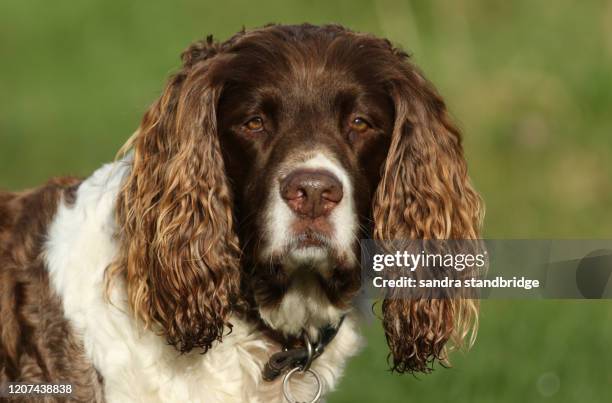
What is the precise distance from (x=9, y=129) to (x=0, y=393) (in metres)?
7.68

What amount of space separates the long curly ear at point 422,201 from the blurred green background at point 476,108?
1.79 m

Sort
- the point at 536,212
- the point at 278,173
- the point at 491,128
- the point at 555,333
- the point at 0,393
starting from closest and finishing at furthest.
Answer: the point at 278,173
the point at 0,393
the point at 555,333
the point at 536,212
the point at 491,128

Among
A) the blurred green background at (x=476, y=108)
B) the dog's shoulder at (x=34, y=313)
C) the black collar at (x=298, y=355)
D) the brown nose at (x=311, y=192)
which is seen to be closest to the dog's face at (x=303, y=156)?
the brown nose at (x=311, y=192)

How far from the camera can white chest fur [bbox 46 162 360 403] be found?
14.8ft

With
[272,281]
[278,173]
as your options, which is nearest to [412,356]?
Result: [272,281]

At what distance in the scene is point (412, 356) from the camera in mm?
4809

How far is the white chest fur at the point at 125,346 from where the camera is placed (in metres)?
4.50

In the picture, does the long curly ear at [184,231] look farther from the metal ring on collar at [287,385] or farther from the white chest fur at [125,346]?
the metal ring on collar at [287,385]

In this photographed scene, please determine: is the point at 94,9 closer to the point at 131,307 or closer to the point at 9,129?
the point at 9,129

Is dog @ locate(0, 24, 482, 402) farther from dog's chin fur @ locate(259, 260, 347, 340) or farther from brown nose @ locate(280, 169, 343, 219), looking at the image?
brown nose @ locate(280, 169, 343, 219)

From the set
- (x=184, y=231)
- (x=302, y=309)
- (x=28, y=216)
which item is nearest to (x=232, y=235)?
(x=184, y=231)

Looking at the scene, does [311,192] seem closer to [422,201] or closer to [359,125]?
[359,125]

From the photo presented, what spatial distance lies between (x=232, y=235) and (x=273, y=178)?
406mm

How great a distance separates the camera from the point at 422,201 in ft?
15.5
